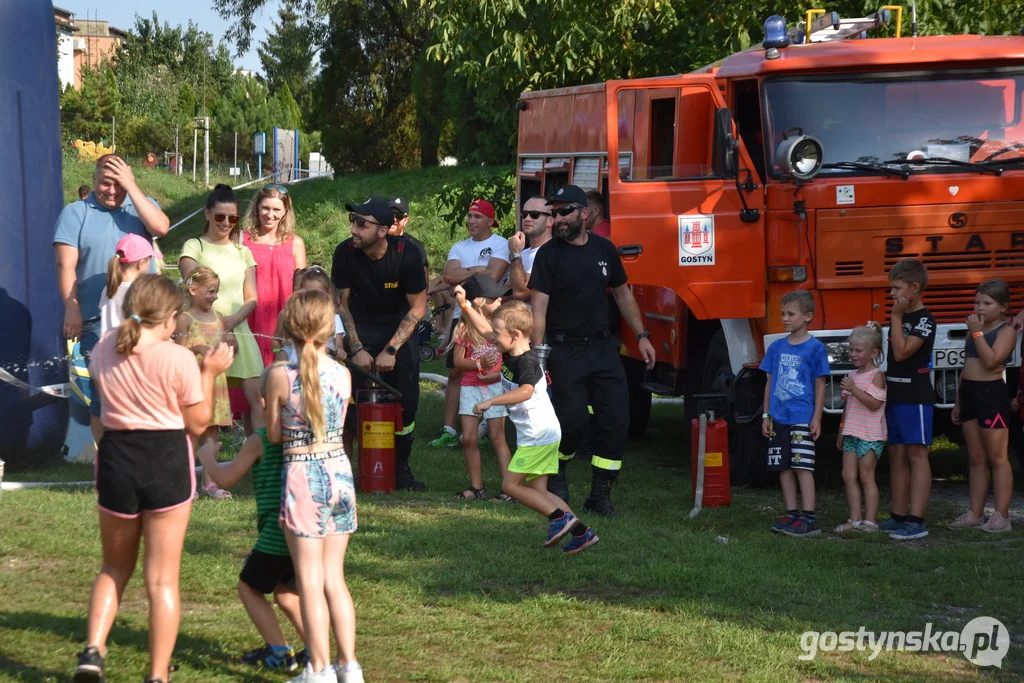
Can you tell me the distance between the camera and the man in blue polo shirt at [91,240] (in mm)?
7621

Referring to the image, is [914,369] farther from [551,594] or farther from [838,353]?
[551,594]

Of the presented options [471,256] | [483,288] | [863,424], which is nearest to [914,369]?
[863,424]

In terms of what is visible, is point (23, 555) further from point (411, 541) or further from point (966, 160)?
point (966, 160)

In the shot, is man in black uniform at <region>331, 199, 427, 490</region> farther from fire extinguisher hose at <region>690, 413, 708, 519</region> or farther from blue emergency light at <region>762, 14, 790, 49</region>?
blue emergency light at <region>762, 14, 790, 49</region>

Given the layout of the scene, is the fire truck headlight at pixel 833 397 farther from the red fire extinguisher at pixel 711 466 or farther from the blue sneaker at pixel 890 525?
the blue sneaker at pixel 890 525

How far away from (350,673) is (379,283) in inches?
156

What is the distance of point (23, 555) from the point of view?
6.52 m

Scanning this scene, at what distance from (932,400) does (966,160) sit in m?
1.85

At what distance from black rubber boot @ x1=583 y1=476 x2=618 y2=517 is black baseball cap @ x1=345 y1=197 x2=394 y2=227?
6.55 feet

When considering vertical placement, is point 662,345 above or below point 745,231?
below

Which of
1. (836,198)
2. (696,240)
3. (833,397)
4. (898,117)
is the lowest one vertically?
(833,397)

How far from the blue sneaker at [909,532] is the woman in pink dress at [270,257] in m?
3.72

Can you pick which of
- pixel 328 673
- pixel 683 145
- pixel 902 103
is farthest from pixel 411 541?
pixel 902 103

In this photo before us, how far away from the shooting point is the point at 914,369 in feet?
25.1
